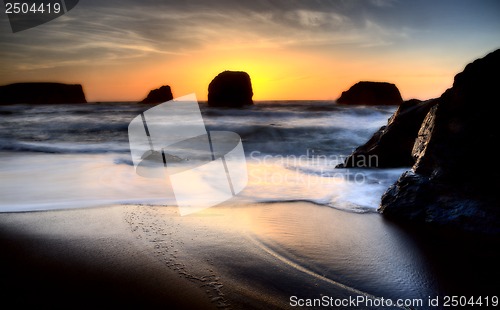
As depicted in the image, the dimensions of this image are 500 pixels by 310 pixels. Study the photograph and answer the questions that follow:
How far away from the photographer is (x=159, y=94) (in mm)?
71562

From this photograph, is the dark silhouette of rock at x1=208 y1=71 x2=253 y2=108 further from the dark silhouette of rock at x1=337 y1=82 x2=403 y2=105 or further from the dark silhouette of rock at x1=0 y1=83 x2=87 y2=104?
the dark silhouette of rock at x1=0 y1=83 x2=87 y2=104

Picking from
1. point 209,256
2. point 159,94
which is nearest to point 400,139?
point 209,256

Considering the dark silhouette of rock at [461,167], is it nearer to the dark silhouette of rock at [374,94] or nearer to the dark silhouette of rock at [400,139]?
the dark silhouette of rock at [400,139]

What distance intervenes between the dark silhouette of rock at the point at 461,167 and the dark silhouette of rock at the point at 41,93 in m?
98.9

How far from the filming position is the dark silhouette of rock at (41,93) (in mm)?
81250

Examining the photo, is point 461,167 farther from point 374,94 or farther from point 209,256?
point 374,94

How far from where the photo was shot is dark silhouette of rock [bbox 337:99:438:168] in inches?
252

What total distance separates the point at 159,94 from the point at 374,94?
45948 mm

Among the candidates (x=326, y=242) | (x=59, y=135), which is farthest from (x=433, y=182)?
(x=59, y=135)

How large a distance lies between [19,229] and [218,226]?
6.31 ft

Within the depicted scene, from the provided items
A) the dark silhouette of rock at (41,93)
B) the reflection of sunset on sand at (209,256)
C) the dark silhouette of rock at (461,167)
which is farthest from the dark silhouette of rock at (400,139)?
the dark silhouette of rock at (41,93)

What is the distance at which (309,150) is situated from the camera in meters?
12.9

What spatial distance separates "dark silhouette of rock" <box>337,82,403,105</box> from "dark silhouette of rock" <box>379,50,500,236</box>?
59.5 metres

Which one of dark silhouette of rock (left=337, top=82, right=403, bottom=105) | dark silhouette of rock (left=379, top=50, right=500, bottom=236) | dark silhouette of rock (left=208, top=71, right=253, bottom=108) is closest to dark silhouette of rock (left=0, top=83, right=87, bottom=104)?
dark silhouette of rock (left=208, top=71, right=253, bottom=108)
